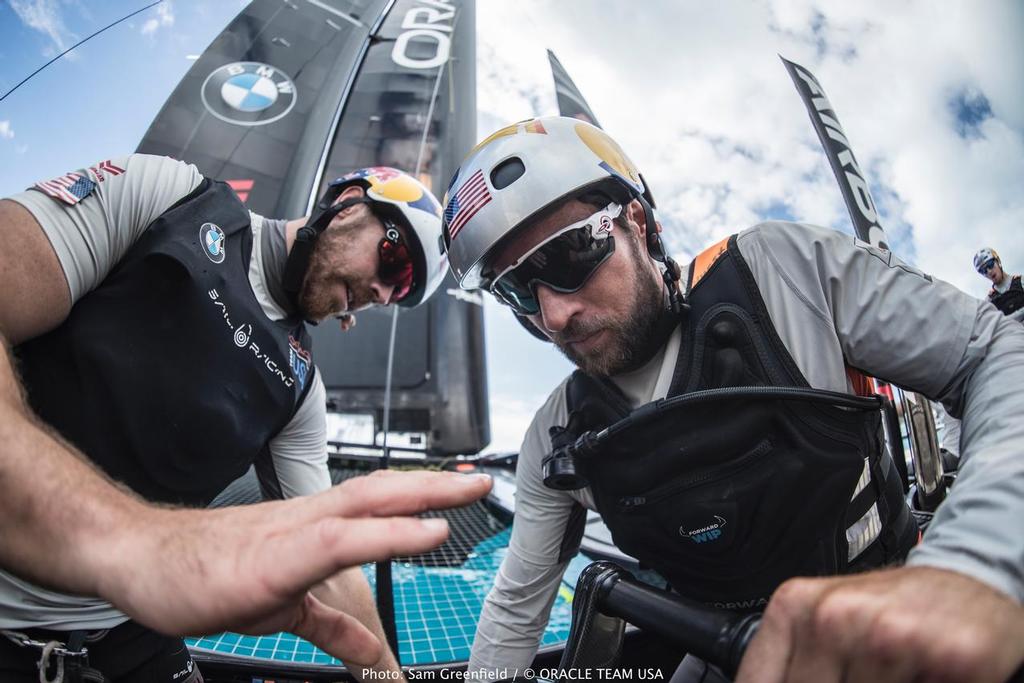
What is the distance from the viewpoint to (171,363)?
135cm

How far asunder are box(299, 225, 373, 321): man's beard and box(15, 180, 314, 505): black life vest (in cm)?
28

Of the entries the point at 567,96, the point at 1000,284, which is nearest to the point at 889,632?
the point at 1000,284

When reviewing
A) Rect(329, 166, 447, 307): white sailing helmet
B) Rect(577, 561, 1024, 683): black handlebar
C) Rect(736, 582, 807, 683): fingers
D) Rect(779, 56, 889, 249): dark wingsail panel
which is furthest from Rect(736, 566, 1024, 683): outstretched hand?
Rect(779, 56, 889, 249): dark wingsail panel

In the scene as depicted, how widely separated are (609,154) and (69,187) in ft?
4.86

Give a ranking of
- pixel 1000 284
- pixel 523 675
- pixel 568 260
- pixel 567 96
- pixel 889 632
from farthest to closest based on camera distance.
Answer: pixel 567 96, pixel 1000 284, pixel 568 260, pixel 523 675, pixel 889 632

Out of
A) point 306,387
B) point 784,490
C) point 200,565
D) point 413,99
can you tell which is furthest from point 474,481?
point 413,99

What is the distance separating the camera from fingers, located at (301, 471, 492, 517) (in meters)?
0.51

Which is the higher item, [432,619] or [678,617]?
[678,617]

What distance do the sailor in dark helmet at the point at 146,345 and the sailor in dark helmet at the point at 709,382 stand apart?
0.71 meters

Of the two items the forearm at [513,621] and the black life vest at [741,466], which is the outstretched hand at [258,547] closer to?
the black life vest at [741,466]

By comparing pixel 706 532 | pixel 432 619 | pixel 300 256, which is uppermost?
pixel 300 256

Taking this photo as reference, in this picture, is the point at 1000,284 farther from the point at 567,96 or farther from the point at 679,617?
the point at 679,617

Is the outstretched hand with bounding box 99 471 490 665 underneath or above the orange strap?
underneath

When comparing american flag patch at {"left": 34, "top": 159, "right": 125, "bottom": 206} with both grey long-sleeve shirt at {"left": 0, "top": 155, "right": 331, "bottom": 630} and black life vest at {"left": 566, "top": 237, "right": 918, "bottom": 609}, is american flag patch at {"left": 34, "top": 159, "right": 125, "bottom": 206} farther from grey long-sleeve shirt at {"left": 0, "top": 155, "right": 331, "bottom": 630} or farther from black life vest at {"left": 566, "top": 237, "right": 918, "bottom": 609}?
black life vest at {"left": 566, "top": 237, "right": 918, "bottom": 609}
